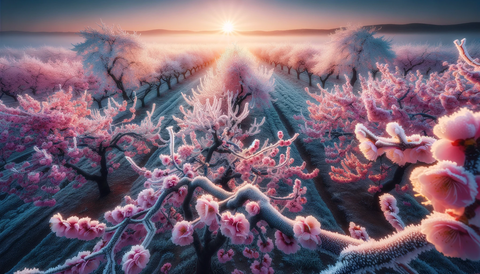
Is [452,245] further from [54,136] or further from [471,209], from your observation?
[54,136]

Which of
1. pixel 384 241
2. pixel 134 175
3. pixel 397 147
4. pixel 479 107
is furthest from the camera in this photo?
pixel 134 175

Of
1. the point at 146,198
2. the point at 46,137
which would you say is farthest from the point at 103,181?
the point at 146,198

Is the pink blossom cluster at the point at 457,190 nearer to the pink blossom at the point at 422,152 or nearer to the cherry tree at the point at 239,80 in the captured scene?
the pink blossom at the point at 422,152

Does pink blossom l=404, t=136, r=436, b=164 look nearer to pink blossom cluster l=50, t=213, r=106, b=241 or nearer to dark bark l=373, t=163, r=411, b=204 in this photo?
pink blossom cluster l=50, t=213, r=106, b=241

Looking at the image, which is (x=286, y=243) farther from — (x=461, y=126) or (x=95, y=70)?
(x=95, y=70)

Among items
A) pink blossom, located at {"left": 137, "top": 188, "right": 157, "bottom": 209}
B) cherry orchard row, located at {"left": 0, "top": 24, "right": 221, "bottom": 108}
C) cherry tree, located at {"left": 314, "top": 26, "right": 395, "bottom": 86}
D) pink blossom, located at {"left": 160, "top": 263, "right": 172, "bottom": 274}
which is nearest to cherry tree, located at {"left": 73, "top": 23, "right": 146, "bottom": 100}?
cherry orchard row, located at {"left": 0, "top": 24, "right": 221, "bottom": 108}

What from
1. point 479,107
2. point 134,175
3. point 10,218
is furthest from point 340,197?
point 10,218

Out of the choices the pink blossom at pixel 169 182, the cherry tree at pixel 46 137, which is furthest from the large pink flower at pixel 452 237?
the cherry tree at pixel 46 137
